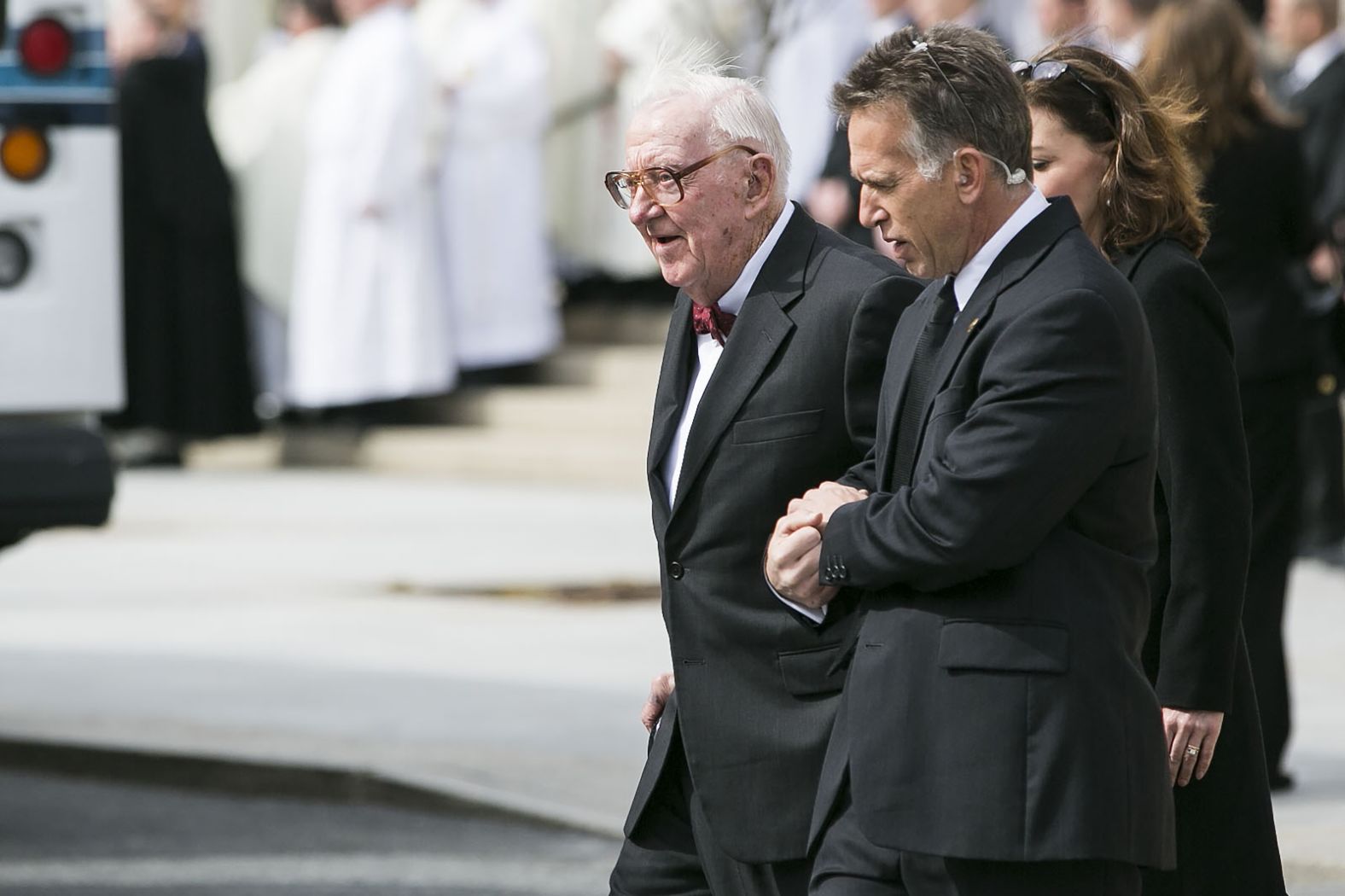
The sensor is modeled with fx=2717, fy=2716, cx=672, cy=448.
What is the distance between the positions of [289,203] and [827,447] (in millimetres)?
12253

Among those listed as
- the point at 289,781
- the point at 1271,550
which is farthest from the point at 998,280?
the point at 289,781

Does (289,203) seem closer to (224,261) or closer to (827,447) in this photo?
(224,261)

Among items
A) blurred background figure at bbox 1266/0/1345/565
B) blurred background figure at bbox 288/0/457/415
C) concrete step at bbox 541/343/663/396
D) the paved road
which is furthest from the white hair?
blurred background figure at bbox 288/0/457/415

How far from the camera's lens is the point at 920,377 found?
3.41 metres

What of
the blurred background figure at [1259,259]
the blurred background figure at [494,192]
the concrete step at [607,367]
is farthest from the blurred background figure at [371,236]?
the blurred background figure at [1259,259]

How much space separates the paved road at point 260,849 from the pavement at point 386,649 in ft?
0.35

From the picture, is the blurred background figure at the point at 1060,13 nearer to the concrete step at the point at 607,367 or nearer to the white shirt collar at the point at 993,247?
the concrete step at the point at 607,367

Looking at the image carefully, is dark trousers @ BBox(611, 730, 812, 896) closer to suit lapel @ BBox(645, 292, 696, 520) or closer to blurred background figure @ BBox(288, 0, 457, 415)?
suit lapel @ BBox(645, 292, 696, 520)

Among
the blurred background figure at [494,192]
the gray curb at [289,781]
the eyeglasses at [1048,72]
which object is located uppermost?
the eyeglasses at [1048,72]

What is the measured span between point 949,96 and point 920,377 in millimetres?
358

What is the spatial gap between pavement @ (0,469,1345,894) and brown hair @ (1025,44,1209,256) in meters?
2.19

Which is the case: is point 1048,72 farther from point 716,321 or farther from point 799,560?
point 799,560

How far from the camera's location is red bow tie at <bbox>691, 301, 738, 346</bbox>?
3.85 metres

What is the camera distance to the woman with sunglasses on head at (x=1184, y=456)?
3.89 meters
